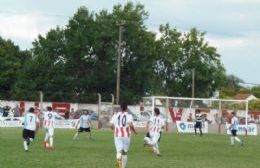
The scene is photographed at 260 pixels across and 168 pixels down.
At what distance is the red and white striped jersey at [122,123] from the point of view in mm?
18938

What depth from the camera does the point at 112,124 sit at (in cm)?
1916

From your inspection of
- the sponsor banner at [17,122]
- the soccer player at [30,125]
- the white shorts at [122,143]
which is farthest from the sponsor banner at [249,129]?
the white shorts at [122,143]

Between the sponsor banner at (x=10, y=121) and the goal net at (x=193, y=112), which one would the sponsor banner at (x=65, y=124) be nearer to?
→ the sponsor banner at (x=10, y=121)

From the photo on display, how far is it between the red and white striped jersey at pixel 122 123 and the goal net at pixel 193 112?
3655 cm

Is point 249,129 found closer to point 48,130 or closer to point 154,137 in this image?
point 48,130

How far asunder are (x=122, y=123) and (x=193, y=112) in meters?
39.1

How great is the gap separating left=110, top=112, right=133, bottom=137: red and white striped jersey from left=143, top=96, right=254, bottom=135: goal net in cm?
3655

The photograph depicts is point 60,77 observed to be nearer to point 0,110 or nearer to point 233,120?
point 0,110

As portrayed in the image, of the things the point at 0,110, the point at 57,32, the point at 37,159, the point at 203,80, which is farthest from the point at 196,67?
the point at 37,159

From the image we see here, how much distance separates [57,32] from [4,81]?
8995mm

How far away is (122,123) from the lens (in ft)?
62.2

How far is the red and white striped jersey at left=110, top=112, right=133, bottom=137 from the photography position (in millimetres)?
18938

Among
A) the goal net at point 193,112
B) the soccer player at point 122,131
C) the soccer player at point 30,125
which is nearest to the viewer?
the soccer player at point 122,131

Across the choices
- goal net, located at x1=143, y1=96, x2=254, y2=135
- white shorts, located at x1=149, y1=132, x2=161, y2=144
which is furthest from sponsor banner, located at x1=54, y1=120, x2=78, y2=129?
white shorts, located at x1=149, y1=132, x2=161, y2=144
